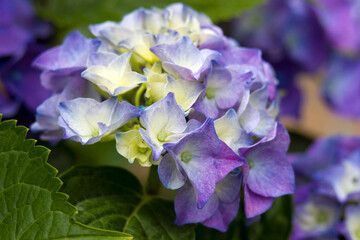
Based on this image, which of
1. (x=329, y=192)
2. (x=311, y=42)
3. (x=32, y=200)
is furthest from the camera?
(x=311, y=42)

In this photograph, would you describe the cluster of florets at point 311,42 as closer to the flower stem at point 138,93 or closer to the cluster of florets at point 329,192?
the cluster of florets at point 329,192

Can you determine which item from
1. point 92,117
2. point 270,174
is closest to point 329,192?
point 270,174

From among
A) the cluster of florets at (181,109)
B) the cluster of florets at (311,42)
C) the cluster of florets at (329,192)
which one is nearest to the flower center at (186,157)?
the cluster of florets at (181,109)

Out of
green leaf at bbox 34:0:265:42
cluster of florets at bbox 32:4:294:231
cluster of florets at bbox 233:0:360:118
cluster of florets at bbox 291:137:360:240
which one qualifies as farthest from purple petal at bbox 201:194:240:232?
cluster of florets at bbox 233:0:360:118

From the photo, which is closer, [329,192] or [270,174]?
[270,174]

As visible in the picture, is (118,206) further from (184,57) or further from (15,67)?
(15,67)

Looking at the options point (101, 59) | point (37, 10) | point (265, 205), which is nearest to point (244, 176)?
point (265, 205)

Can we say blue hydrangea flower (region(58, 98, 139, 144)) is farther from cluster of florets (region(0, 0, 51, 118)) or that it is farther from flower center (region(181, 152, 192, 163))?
cluster of florets (region(0, 0, 51, 118))
